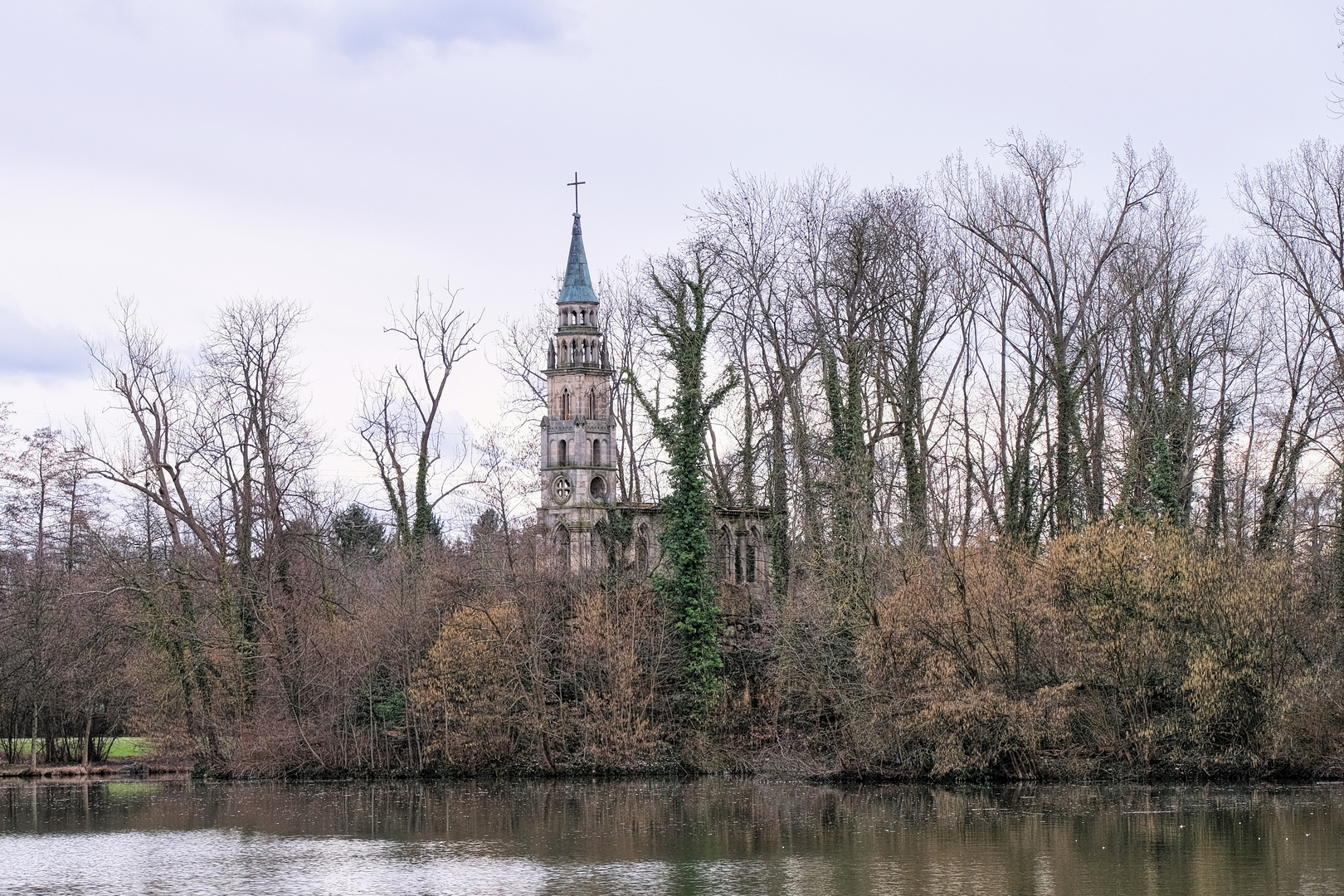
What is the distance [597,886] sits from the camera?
19531mm

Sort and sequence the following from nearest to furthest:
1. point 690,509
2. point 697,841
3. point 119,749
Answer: point 697,841, point 690,509, point 119,749

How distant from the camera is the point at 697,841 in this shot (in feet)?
81.0

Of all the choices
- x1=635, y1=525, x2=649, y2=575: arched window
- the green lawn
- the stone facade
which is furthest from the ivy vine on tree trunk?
the green lawn

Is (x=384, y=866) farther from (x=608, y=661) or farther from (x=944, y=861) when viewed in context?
(x=608, y=661)

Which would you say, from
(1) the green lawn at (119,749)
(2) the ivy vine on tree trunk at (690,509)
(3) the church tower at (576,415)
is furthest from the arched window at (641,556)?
(1) the green lawn at (119,749)

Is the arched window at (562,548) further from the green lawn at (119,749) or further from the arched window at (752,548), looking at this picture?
the green lawn at (119,749)

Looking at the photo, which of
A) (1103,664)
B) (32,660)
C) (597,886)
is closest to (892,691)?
(1103,664)

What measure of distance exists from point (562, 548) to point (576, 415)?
8588 millimetres

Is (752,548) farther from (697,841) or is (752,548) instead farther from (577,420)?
(697,841)

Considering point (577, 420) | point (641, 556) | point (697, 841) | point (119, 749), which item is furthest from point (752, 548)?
point (119, 749)

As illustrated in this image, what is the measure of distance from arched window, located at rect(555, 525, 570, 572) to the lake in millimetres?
8865

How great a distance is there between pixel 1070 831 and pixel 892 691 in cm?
1152

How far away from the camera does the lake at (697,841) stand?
64.4ft

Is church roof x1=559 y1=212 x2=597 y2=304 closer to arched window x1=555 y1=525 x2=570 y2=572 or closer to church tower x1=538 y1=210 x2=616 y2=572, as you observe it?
church tower x1=538 y1=210 x2=616 y2=572
